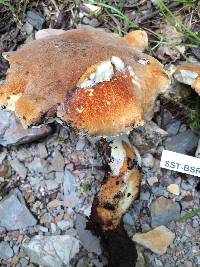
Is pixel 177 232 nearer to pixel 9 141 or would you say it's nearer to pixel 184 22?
pixel 9 141

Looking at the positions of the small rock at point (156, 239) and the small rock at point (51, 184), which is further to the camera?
the small rock at point (51, 184)

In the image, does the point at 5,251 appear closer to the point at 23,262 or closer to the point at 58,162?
the point at 23,262

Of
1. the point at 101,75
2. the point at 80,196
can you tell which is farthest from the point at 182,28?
the point at 80,196

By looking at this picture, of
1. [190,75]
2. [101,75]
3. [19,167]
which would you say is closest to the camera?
[101,75]

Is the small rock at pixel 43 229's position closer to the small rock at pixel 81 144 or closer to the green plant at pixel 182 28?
the small rock at pixel 81 144

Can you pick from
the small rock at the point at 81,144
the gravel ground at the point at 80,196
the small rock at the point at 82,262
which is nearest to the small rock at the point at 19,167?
the gravel ground at the point at 80,196

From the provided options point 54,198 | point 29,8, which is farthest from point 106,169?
point 29,8
